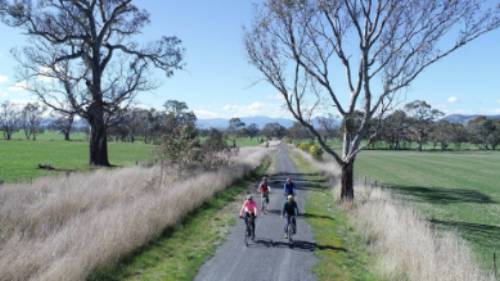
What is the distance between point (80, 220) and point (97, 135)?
21.7 meters

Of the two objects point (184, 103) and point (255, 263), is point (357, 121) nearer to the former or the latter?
point (255, 263)

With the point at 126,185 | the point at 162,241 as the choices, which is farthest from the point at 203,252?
the point at 126,185

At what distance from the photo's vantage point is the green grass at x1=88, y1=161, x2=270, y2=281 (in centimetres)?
974

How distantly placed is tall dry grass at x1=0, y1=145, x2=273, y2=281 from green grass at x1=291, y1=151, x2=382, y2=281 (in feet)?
17.3

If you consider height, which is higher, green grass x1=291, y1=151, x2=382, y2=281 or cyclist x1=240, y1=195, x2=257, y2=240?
cyclist x1=240, y1=195, x2=257, y2=240

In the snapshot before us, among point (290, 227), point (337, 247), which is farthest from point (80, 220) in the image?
point (337, 247)

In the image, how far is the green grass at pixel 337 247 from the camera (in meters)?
10.4

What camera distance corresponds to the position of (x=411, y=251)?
10664mm

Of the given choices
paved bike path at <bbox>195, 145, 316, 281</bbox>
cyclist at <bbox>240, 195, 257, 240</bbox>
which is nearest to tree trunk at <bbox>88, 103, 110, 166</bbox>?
paved bike path at <bbox>195, 145, 316, 281</bbox>

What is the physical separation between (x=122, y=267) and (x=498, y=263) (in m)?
11.7

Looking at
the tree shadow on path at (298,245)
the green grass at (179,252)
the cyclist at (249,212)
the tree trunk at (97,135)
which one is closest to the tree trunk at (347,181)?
the green grass at (179,252)

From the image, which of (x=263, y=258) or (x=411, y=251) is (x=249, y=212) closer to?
(x=263, y=258)

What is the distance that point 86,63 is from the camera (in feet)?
100

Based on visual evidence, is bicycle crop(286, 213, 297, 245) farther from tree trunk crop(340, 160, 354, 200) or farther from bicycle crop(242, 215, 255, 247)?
tree trunk crop(340, 160, 354, 200)
